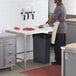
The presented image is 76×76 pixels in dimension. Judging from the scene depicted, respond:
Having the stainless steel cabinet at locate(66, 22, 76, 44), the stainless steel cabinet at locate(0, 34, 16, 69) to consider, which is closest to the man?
the stainless steel cabinet at locate(0, 34, 16, 69)

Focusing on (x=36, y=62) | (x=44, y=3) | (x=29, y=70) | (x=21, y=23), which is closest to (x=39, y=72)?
(x=29, y=70)

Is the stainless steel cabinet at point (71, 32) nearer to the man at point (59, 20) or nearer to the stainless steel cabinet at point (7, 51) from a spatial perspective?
the man at point (59, 20)

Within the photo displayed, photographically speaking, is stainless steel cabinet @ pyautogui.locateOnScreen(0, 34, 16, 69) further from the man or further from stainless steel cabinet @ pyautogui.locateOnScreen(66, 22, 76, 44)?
stainless steel cabinet @ pyautogui.locateOnScreen(66, 22, 76, 44)

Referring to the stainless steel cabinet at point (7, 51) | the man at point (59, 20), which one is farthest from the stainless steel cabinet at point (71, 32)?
the stainless steel cabinet at point (7, 51)

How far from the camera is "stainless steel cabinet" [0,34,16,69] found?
535cm

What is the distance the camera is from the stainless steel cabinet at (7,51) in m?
5.35

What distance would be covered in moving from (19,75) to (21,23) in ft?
5.20

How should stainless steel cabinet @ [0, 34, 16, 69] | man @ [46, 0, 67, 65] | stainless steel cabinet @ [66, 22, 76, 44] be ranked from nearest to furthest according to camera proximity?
1. stainless steel cabinet @ [0, 34, 16, 69]
2. man @ [46, 0, 67, 65]
3. stainless steel cabinet @ [66, 22, 76, 44]

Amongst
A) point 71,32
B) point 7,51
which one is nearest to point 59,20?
point 7,51

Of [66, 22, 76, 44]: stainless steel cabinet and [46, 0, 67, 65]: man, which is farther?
[66, 22, 76, 44]: stainless steel cabinet

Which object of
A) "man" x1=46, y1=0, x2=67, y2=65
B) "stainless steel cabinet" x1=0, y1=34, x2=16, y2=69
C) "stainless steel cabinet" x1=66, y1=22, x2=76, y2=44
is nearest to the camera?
"stainless steel cabinet" x1=0, y1=34, x2=16, y2=69

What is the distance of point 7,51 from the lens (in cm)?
544

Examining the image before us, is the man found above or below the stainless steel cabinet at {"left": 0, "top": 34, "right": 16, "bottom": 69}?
above

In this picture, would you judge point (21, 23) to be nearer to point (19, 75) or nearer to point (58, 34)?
point (58, 34)
